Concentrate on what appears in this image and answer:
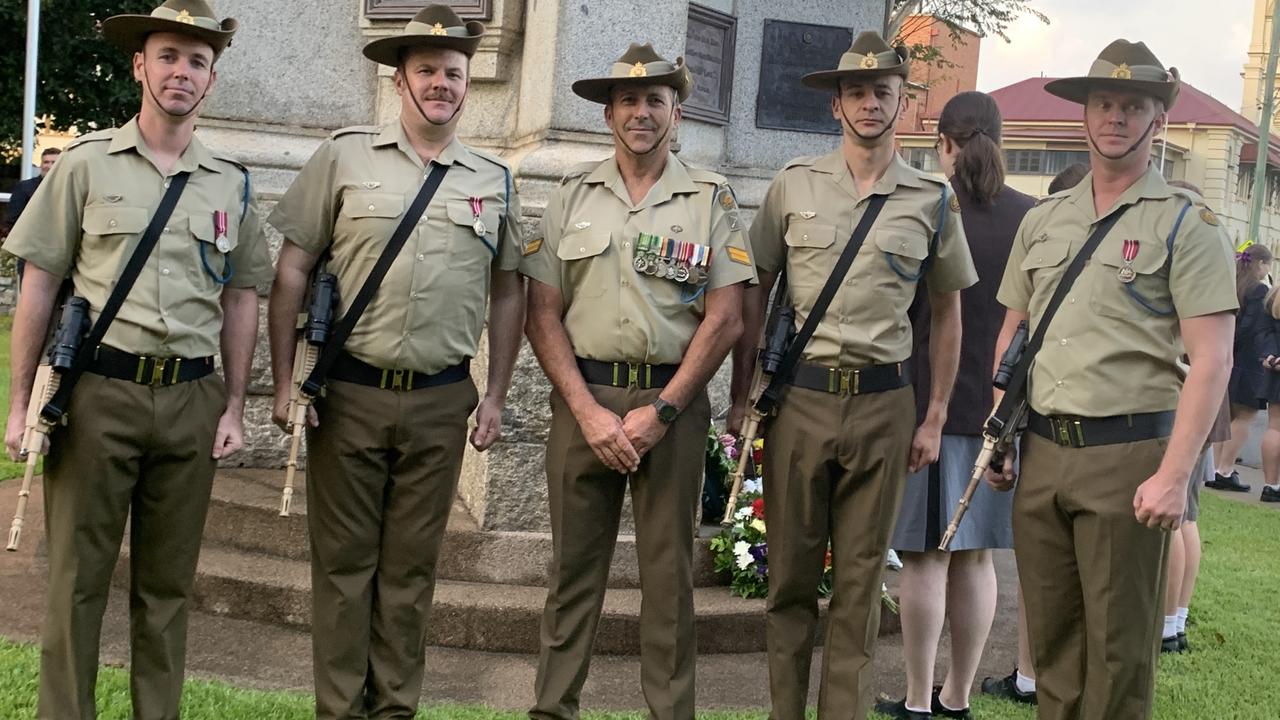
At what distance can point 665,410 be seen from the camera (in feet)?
14.6

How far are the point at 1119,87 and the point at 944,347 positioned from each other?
1.04 meters

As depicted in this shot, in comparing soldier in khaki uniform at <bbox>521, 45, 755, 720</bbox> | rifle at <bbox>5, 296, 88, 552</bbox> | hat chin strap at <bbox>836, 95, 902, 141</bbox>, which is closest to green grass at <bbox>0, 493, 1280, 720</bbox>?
soldier in khaki uniform at <bbox>521, 45, 755, 720</bbox>

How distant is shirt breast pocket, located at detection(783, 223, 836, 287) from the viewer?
450cm

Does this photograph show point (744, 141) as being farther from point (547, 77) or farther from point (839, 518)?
point (839, 518)

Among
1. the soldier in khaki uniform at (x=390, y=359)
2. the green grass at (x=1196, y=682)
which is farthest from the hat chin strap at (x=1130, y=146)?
the green grass at (x=1196, y=682)

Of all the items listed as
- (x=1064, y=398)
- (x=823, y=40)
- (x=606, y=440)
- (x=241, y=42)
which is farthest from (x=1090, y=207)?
(x=241, y=42)

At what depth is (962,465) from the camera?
17.2 ft

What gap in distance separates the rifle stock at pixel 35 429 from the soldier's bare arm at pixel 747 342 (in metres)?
2.12

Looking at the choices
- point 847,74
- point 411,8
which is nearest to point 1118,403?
point 847,74

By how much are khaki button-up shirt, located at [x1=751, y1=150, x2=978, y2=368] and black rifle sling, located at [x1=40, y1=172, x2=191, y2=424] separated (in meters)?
1.95

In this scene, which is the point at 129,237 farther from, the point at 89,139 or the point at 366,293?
the point at 366,293

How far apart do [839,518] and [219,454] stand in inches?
78.2

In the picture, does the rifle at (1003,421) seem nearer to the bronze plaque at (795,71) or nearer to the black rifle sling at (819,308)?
the black rifle sling at (819,308)

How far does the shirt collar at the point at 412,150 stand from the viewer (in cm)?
452
